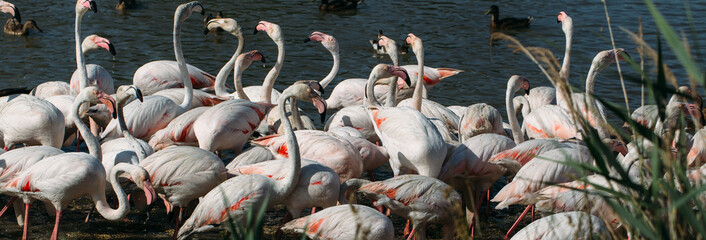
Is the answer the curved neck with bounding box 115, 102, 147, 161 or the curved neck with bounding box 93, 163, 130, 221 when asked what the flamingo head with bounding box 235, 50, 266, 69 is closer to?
the curved neck with bounding box 115, 102, 147, 161

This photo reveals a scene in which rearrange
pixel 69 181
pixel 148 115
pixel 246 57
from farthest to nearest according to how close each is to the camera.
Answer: pixel 246 57
pixel 148 115
pixel 69 181

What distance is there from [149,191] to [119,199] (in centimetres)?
31

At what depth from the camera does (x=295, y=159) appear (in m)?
5.07

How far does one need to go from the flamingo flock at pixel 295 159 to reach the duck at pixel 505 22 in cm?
506

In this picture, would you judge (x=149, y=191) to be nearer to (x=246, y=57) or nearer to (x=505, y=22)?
(x=246, y=57)

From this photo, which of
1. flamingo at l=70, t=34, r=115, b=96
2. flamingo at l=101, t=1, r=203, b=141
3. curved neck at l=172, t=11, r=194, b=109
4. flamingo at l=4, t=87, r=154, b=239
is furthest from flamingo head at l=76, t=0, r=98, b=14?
flamingo at l=4, t=87, r=154, b=239

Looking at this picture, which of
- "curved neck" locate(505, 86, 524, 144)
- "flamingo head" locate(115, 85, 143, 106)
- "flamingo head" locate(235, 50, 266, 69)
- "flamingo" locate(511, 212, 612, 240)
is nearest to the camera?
"flamingo" locate(511, 212, 612, 240)

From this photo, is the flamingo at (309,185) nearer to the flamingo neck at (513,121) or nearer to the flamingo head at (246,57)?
the flamingo neck at (513,121)

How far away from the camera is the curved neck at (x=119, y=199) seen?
16.7 feet

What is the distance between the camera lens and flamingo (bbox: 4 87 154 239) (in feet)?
16.3

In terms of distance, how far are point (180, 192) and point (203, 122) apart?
1098 millimetres

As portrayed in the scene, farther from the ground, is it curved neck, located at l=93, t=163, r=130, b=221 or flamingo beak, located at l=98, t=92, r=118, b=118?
flamingo beak, located at l=98, t=92, r=118, b=118

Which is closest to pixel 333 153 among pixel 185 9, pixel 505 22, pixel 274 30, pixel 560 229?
pixel 560 229

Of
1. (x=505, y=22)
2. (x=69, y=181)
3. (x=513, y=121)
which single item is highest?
(x=69, y=181)
